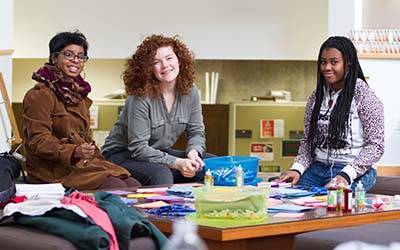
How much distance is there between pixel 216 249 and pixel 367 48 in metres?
3.68

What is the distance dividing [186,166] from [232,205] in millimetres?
1484

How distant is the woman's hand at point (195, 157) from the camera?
14.1ft

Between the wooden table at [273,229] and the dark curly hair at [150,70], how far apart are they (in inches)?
64.3

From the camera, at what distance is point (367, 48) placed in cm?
603

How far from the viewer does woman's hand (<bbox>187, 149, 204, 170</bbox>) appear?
431 cm

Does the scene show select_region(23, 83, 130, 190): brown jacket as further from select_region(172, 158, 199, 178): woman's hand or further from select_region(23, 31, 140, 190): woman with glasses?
select_region(172, 158, 199, 178): woman's hand

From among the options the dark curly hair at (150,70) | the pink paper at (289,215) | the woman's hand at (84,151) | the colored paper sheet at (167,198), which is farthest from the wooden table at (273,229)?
the dark curly hair at (150,70)

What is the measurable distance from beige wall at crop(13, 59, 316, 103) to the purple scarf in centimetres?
303

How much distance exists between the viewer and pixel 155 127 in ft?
14.8

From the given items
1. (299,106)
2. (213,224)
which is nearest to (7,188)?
(213,224)

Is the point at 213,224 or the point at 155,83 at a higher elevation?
the point at 155,83

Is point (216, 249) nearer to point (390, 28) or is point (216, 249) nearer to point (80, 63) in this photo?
point (80, 63)

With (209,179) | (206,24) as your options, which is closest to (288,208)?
(209,179)

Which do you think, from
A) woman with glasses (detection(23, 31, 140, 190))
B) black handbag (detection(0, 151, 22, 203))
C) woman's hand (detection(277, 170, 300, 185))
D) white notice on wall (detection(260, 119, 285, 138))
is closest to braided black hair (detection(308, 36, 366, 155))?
woman's hand (detection(277, 170, 300, 185))
